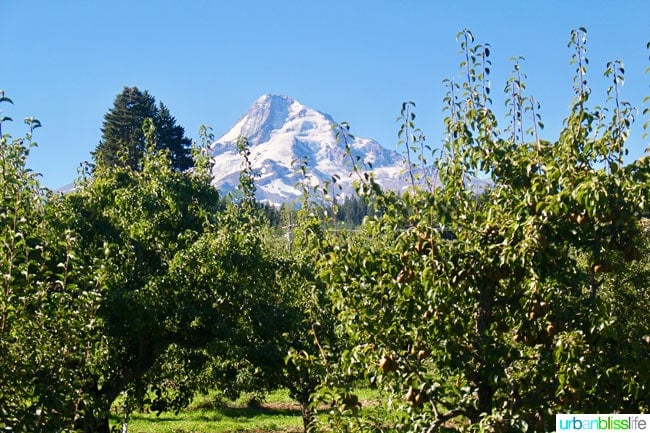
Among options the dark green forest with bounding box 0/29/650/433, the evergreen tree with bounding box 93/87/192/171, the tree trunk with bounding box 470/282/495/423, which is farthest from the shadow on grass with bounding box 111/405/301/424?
the evergreen tree with bounding box 93/87/192/171

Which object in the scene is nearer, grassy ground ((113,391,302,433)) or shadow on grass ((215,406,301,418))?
grassy ground ((113,391,302,433))

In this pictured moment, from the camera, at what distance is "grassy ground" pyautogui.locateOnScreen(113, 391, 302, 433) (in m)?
25.3

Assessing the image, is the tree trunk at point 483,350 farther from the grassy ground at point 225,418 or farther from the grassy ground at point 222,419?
the grassy ground at point 222,419

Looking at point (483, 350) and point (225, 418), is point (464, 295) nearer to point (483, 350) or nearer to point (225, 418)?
point (483, 350)

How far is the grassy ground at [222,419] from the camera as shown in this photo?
25.3 m

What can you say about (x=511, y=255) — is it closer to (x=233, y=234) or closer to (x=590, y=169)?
(x=590, y=169)

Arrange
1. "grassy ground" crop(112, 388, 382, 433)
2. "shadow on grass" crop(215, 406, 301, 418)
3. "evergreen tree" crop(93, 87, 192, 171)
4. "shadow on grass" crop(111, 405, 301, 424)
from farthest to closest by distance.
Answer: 1. "evergreen tree" crop(93, 87, 192, 171)
2. "shadow on grass" crop(215, 406, 301, 418)
3. "shadow on grass" crop(111, 405, 301, 424)
4. "grassy ground" crop(112, 388, 382, 433)

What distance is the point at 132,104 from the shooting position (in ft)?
230

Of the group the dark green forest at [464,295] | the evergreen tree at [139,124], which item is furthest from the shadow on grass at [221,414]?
the evergreen tree at [139,124]

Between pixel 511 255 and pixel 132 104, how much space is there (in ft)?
227

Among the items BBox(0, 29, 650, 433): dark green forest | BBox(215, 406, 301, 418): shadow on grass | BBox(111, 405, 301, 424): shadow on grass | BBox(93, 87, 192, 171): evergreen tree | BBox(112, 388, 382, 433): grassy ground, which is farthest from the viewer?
BBox(93, 87, 192, 171): evergreen tree

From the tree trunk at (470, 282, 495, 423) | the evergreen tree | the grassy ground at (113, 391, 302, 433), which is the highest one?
the evergreen tree

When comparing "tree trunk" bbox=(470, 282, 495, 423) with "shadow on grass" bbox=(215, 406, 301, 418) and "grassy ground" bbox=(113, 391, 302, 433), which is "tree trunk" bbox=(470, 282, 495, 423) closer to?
"grassy ground" bbox=(113, 391, 302, 433)

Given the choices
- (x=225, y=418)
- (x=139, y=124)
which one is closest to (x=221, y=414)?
(x=225, y=418)
